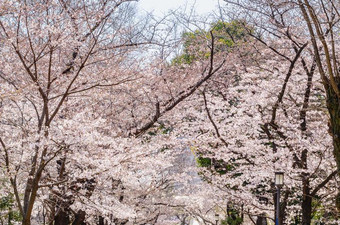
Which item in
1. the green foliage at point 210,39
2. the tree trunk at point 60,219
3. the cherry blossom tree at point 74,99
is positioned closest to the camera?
the cherry blossom tree at point 74,99

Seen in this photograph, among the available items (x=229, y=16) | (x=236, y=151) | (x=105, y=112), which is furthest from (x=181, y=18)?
(x=236, y=151)

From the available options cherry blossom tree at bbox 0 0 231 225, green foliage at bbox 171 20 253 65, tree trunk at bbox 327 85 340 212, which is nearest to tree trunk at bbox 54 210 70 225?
cherry blossom tree at bbox 0 0 231 225

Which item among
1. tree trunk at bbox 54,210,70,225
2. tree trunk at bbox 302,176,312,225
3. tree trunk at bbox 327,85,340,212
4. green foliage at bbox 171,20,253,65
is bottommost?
tree trunk at bbox 54,210,70,225

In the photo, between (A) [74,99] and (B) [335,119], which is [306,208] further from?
(A) [74,99]

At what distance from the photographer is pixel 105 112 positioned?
28.9ft

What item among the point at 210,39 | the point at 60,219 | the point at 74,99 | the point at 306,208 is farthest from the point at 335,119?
the point at 60,219

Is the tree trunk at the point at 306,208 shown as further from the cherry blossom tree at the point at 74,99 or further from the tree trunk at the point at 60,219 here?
the tree trunk at the point at 60,219

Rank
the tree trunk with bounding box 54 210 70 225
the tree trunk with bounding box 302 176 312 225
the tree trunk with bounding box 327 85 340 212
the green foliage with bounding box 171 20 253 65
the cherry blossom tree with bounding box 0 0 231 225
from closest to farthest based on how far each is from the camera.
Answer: the tree trunk with bounding box 327 85 340 212
the cherry blossom tree with bounding box 0 0 231 225
the tree trunk with bounding box 302 176 312 225
the tree trunk with bounding box 54 210 70 225
the green foliage with bounding box 171 20 253 65

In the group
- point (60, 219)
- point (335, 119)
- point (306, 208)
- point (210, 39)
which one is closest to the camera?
point (335, 119)

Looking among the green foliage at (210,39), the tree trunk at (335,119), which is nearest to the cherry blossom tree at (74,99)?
the green foliage at (210,39)

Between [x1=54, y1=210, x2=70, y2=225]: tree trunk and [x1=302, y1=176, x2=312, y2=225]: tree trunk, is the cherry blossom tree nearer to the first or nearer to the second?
[x1=54, y1=210, x2=70, y2=225]: tree trunk

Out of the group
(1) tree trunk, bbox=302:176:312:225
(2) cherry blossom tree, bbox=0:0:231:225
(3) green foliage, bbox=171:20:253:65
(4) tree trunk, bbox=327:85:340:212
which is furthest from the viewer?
(3) green foliage, bbox=171:20:253:65

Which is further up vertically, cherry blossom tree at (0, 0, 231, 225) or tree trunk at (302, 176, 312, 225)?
cherry blossom tree at (0, 0, 231, 225)

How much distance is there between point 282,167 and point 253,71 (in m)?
2.91
